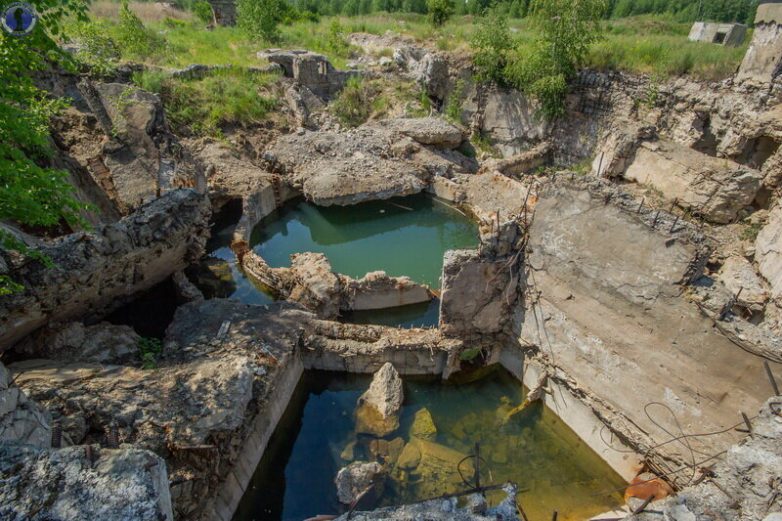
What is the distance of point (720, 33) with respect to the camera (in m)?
17.2

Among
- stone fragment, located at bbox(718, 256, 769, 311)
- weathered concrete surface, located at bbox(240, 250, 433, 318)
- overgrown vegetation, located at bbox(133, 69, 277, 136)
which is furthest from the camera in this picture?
overgrown vegetation, located at bbox(133, 69, 277, 136)

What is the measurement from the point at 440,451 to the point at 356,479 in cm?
154

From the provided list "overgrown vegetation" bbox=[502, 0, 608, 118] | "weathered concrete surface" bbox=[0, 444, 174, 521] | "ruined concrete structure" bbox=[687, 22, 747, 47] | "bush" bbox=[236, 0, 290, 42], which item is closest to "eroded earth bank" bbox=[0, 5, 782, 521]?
"weathered concrete surface" bbox=[0, 444, 174, 521]

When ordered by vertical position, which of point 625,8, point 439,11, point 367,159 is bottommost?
point 367,159

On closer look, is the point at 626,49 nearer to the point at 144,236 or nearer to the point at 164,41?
the point at 144,236

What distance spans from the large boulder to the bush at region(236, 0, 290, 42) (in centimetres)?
2196

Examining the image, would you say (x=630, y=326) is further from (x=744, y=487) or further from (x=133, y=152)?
(x=133, y=152)

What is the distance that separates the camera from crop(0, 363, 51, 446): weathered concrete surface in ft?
12.7

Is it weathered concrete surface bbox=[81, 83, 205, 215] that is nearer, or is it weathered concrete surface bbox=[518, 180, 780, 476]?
weathered concrete surface bbox=[518, 180, 780, 476]

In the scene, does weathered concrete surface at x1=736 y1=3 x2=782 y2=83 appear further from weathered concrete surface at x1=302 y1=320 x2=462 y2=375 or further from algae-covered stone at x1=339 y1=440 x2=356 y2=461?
algae-covered stone at x1=339 y1=440 x2=356 y2=461

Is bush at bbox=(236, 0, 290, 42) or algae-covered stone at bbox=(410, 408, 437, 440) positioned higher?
bush at bbox=(236, 0, 290, 42)

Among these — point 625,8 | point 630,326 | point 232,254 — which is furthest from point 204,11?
point 625,8

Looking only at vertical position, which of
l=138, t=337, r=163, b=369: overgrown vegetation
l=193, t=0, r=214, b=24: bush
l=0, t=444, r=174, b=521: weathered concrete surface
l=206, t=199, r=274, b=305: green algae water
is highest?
l=193, t=0, r=214, b=24: bush

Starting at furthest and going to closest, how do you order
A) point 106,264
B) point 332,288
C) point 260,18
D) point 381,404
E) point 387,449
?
point 260,18, point 332,288, point 381,404, point 106,264, point 387,449
